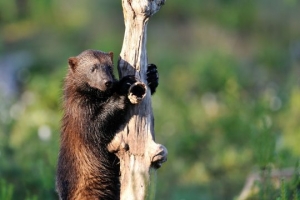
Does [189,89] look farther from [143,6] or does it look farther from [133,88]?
[133,88]

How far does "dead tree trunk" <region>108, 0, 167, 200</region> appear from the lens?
629cm

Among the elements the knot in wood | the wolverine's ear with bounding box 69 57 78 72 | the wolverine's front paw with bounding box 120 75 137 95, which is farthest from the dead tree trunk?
the wolverine's ear with bounding box 69 57 78 72

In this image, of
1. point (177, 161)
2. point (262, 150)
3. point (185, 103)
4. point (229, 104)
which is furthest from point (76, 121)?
point (185, 103)

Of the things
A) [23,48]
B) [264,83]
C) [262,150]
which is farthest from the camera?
[23,48]

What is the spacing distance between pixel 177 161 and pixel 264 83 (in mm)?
6608

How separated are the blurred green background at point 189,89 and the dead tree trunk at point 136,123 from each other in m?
0.99

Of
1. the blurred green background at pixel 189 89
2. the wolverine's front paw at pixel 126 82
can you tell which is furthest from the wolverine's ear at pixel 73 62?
the wolverine's front paw at pixel 126 82

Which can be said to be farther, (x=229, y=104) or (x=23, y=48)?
(x=23, y=48)

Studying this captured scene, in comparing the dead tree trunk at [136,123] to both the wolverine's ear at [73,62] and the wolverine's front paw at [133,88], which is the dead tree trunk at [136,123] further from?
the wolverine's ear at [73,62]

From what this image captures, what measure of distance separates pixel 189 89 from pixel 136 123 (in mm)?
11865

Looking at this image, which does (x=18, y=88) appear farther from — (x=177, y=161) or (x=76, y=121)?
(x=76, y=121)

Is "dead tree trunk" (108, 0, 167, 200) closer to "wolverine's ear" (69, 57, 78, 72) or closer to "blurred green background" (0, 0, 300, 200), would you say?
"wolverine's ear" (69, 57, 78, 72)

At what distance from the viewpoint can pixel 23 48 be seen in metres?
24.0

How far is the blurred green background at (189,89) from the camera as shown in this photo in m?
10.9
